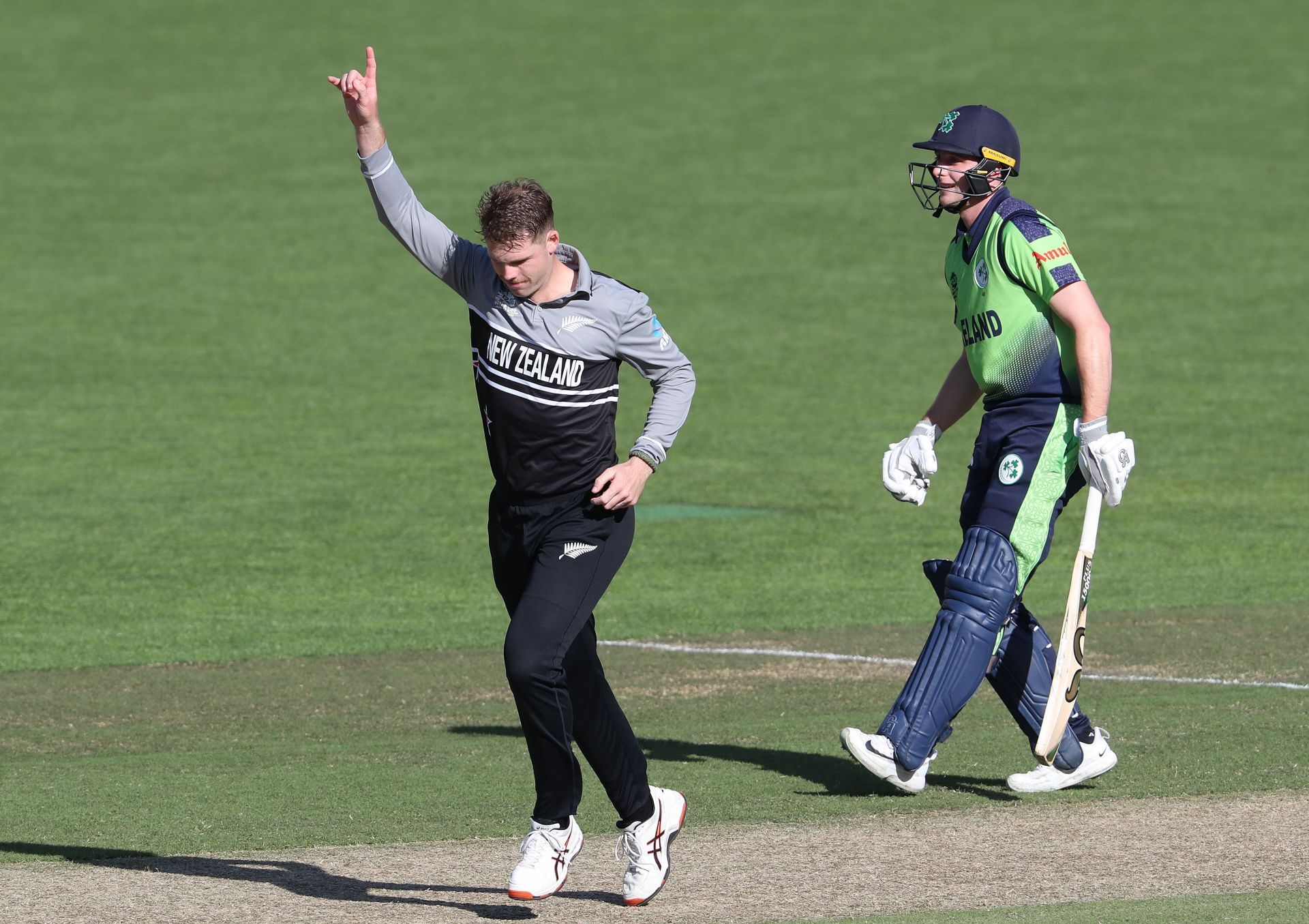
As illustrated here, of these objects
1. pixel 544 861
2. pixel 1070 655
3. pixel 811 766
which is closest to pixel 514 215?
pixel 544 861

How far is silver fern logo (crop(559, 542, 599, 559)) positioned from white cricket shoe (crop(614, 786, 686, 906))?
0.79 metres

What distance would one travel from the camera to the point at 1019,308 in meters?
7.36

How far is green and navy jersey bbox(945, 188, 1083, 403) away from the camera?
289 inches

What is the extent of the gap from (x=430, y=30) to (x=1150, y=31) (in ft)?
47.6

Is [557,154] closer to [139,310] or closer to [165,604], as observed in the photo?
[139,310]

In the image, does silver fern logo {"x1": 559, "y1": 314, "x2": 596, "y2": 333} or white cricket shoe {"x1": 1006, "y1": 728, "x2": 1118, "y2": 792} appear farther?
white cricket shoe {"x1": 1006, "y1": 728, "x2": 1118, "y2": 792}

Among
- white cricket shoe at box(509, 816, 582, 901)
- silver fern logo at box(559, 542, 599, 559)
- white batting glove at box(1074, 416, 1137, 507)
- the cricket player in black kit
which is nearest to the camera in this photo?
white cricket shoe at box(509, 816, 582, 901)

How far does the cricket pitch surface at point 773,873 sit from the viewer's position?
5965mm

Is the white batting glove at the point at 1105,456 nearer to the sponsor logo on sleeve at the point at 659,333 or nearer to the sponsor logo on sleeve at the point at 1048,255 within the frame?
the sponsor logo on sleeve at the point at 1048,255

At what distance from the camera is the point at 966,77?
37.0 metres

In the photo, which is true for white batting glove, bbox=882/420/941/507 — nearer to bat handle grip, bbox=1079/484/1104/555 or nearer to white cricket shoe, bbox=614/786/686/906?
bat handle grip, bbox=1079/484/1104/555

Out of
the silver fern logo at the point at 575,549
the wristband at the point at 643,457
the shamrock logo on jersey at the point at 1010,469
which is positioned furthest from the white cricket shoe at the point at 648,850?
the shamrock logo on jersey at the point at 1010,469

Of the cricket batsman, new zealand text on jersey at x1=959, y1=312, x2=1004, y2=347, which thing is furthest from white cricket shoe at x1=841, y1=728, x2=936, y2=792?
new zealand text on jersey at x1=959, y1=312, x2=1004, y2=347

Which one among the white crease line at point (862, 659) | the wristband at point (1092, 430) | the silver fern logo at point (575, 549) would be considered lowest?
the white crease line at point (862, 659)
